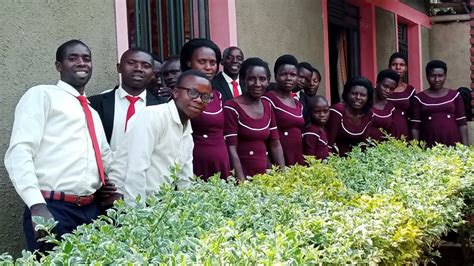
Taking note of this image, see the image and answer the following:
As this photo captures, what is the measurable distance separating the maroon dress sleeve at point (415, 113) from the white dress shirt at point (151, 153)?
4509mm

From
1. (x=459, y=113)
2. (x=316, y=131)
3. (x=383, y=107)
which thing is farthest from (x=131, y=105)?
(x=459, y=113)

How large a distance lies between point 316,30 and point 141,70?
5516 millimetres

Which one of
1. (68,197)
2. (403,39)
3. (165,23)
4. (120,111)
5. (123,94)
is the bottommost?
(68,197)

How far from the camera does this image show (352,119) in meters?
7.02

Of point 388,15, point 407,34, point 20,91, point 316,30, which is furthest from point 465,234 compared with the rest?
point 407,34

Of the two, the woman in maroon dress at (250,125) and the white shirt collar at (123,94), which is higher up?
the white shirt collar at (123,94)

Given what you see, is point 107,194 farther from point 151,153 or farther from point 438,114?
point 438,114

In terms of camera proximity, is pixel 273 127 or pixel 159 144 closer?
pixel 159 144

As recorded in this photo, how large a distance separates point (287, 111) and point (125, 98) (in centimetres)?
177

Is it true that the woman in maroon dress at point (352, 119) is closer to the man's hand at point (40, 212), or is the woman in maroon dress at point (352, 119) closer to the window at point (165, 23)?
the window at point (165, 23)

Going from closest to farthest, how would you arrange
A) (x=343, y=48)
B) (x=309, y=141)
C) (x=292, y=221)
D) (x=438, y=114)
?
(x=292, y=221)
(x=309, y=141)
(x=438, y=114)
(x=343, y=48)

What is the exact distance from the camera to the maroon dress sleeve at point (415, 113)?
8.27 metres

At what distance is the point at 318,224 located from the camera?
2945mm

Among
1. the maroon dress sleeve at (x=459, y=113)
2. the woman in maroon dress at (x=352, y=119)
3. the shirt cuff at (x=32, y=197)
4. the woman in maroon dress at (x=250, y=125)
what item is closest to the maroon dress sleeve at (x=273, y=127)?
the woman in maroon dress at (x=250, y=125)
